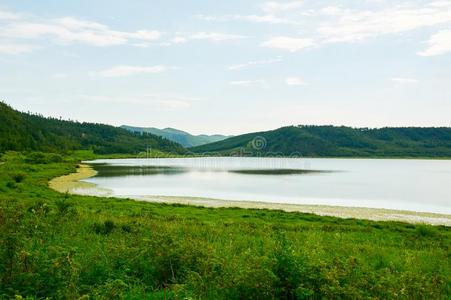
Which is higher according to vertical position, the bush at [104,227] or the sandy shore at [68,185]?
the bush at [104,227]

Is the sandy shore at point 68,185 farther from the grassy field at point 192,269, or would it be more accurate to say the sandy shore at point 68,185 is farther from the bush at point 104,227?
the grassy field at point 192,269

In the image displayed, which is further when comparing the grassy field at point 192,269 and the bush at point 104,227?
the bush at point 104,227

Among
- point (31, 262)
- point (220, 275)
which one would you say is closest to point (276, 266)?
point (220, 275)

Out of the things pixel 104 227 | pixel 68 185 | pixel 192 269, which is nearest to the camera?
pixel 192 269

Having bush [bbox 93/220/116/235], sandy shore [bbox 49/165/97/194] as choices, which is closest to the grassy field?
bush [bbox 93/220/116/235]

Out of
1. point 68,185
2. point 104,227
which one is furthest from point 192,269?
point 68,185

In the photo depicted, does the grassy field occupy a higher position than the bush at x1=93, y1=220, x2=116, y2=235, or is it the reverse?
the grassy field

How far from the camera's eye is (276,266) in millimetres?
9719

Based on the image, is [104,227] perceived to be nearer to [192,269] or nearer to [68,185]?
[192,269]

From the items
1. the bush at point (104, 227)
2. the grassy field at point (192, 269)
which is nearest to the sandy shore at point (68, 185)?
the bush at point (104, 227)

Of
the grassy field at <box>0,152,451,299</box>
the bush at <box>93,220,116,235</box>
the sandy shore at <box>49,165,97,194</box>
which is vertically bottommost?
the sandy shore at <box>49,165,97,194</box>

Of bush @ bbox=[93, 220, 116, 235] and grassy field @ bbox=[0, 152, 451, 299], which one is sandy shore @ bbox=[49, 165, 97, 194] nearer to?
bush @ bbox=[93, 220, 116, 235]

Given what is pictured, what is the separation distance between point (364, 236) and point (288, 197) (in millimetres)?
33482

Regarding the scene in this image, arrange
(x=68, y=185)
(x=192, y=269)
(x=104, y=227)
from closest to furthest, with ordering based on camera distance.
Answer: (x=192, y=269), (x=104, y=227), (x=68, y=185)
